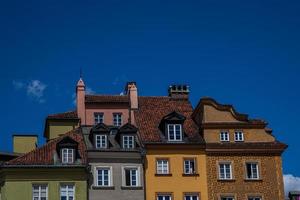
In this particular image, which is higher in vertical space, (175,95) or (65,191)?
(175,95)

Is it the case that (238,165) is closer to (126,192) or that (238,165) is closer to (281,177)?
(281,177)

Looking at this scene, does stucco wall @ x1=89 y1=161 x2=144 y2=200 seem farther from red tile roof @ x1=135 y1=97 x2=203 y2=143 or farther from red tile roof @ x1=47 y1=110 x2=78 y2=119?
red tile roof @ x1=47 y1=110 x2=78 y2=119

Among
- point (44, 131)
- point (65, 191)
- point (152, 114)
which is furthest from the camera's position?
point (44, 131)

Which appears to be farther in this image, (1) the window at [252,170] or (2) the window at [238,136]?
(2) the window at [238,136]

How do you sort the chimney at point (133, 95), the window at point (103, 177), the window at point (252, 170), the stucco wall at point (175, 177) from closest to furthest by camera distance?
1. the window at point (103, 177)
2. the stucco wall at point (175, 177)
3. the window at point (252, 170)
4. the chimney at point (133, 95)

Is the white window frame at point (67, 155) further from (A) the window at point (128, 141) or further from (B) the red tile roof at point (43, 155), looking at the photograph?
(A) the window at point (128, 141)

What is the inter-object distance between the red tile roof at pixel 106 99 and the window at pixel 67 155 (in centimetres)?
842

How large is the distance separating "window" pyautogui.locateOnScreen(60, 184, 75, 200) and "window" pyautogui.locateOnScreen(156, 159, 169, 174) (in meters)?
6.96

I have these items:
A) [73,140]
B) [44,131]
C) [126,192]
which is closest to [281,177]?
[126,192]

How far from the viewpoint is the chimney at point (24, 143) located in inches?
2721

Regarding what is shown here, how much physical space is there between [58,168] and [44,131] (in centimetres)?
1308

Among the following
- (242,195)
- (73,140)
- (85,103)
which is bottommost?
(242,195)

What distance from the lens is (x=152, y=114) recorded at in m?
69.0

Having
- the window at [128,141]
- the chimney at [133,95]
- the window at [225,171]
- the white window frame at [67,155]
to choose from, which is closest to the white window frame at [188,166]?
the window at [225,171]
